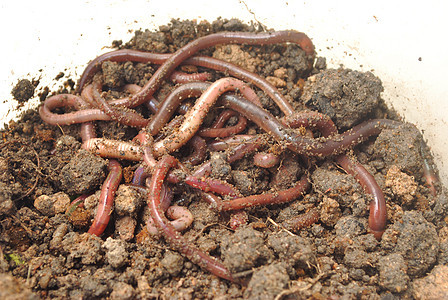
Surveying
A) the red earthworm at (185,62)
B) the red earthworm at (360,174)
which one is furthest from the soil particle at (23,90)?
the red earthworm at (360,174)

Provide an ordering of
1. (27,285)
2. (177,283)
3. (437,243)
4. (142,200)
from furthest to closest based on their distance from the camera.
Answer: (142,200), (437,243), (177,283), (27,285)

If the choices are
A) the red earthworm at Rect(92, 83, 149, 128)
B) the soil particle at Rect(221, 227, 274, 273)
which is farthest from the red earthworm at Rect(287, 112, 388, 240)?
A: the red earthworm at Rect(92, 83, 149, 128)

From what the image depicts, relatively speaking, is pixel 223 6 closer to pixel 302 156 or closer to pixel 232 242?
pixel 302 156

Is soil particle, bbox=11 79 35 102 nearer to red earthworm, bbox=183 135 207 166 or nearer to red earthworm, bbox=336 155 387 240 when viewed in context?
red earthworm, bbox=183 135 207 166

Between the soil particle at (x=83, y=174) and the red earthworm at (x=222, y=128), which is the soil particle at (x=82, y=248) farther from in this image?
the red earthworm at (x=222, y=128)

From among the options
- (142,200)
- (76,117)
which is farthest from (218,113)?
(76,117)

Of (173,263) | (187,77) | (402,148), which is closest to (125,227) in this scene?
(173,263)
